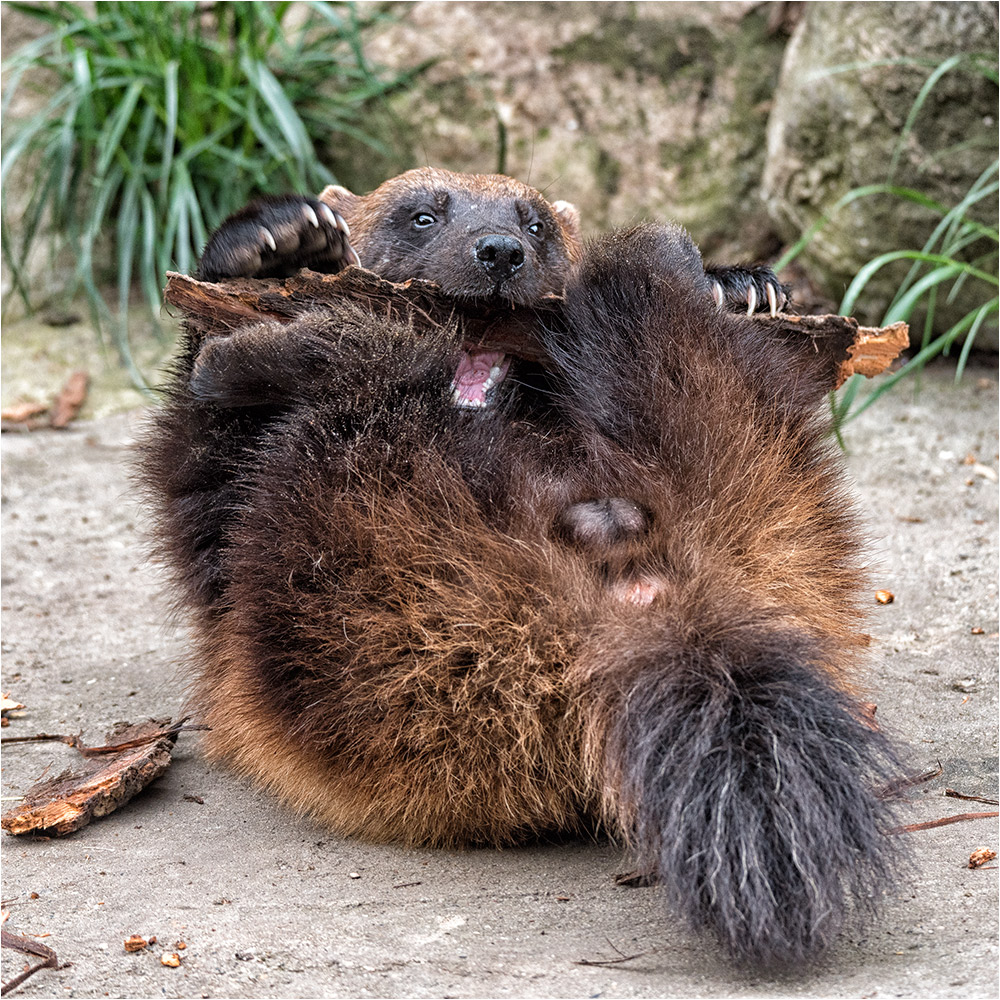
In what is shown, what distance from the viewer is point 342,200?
3588mm

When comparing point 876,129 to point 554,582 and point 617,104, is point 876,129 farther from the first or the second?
point 554,582

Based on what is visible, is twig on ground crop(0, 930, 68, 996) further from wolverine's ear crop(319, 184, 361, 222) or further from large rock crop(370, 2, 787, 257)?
large rock crop(370, 2, 787, 257)

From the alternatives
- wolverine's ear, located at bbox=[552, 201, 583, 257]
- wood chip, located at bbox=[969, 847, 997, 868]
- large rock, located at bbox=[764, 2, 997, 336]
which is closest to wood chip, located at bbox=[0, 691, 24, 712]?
wolverine's ear, located at bbox=[552, 201, 583, 257]

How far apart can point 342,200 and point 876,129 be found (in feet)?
7.72

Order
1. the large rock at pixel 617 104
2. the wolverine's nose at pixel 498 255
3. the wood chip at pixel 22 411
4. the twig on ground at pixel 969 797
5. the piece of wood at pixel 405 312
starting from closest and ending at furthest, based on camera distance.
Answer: the twig on ground at pixel 969 797, the piece of wood at pixel 405 312, the wolverine's nose at pixel 498 255, the wood chip at pixel 22 411, the large rock at pixel 617 104

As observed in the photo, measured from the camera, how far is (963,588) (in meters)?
3.36

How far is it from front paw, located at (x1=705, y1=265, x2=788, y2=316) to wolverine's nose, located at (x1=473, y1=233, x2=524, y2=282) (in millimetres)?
452

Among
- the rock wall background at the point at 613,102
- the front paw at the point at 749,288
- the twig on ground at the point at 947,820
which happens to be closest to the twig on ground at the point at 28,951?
the twig on ground at the point at 947,820

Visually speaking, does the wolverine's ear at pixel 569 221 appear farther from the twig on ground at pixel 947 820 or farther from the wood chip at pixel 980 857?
the wood chip at pixel 980 857

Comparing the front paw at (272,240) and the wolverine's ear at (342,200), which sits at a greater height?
the front paw at (272,240)

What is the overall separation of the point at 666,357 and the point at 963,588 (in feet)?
5.43

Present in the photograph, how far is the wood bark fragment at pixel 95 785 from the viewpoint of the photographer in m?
2.20

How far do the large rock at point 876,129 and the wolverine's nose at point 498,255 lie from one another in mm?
2132

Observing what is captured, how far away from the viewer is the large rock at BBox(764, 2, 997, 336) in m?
4.40
